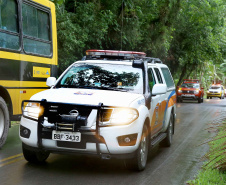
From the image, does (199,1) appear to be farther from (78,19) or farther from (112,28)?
(78,19)

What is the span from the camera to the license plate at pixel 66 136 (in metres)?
6.04

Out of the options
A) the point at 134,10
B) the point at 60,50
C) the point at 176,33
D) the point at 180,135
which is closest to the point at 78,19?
the point at 60,50

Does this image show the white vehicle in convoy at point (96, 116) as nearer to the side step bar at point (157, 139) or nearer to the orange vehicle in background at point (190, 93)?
the side step bar at point (157, 139)

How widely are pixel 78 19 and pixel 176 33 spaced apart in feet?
54.9

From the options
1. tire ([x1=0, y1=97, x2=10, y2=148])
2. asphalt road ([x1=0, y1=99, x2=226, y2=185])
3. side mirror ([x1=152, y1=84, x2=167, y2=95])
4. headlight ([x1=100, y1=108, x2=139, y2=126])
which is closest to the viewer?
asphalt road ([x1=0, y1=99, x2=226, y2=185])

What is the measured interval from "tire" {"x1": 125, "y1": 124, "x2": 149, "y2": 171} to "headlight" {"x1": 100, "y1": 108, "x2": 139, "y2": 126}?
1.85ft

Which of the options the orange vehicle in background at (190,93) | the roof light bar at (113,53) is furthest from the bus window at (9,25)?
the orange vehicle in background at (190,93)

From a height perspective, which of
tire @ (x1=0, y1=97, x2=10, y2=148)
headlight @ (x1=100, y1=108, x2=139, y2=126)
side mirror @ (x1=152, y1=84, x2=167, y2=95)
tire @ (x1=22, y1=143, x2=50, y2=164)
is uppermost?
side mirror @ (x1=152, y1=84, x2=167, y2=95)

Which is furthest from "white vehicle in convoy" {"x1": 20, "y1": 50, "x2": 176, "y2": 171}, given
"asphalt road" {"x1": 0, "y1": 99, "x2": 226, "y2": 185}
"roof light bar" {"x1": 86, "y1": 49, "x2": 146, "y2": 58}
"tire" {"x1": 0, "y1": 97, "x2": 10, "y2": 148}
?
"tire" {"x1": 0, "y1": 97, "x2": 10, "y2": 148}

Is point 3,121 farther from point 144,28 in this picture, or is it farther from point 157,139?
point 144,28

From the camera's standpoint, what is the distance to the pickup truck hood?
20.6ft

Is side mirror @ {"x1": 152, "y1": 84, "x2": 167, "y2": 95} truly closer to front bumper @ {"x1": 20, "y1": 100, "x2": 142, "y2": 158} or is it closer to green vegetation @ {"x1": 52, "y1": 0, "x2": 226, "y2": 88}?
front bumper @ {"x1": 20, "y1": 100, "x2": 142, "y2": 158}

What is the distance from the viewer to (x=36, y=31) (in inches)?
400

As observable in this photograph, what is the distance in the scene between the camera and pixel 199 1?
33.7 m
